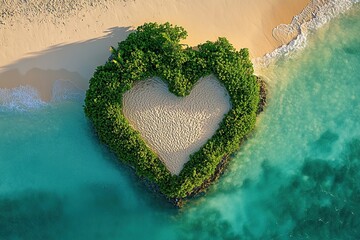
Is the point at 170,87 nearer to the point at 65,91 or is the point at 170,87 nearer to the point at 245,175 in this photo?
the point at 65,91

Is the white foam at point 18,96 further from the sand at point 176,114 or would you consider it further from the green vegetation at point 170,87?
the sand at point 176,114

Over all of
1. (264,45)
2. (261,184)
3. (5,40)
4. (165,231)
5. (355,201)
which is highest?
(264,45)

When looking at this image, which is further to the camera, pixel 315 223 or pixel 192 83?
pixel 315 223

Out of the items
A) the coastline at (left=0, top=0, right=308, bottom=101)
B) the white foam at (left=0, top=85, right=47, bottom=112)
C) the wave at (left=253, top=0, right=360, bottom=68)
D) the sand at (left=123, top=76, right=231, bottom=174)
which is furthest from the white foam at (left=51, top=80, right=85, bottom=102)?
the wave at (left=253, top=0, right=360, bottom=68)

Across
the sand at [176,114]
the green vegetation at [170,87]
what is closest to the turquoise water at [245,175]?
the green vegetation at [170,87]

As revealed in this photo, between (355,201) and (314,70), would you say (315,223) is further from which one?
(314,70)

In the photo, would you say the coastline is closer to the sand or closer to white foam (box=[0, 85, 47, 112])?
white foam (box=[0, 85, 47, 112])

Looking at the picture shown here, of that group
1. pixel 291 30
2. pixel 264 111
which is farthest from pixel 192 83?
pixel 291 30
